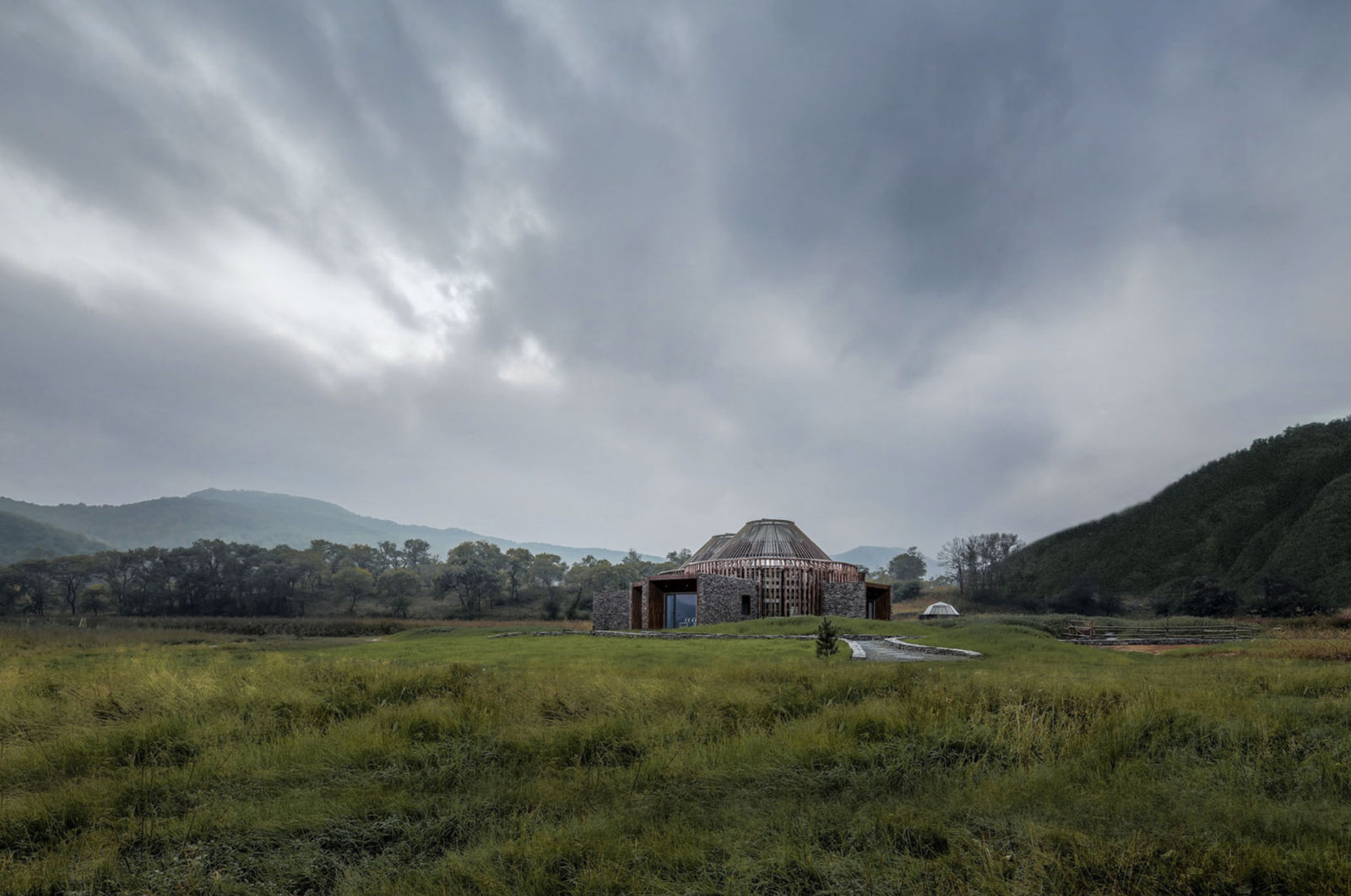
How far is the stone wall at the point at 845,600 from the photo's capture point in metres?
35.9

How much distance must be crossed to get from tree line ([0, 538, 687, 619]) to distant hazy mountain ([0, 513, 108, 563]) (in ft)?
237

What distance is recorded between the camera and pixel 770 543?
40469 mm

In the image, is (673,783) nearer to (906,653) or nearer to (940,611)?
(906,653)

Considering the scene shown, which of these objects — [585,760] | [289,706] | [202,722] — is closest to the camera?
[585,760]

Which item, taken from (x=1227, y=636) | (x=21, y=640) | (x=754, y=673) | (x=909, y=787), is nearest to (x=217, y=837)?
(x=909, y=787)

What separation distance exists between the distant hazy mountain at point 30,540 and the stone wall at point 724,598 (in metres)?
148

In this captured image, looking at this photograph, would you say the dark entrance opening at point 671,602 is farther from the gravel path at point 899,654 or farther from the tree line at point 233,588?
the tree line at point 233,588

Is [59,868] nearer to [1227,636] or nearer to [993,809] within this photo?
[993,809]

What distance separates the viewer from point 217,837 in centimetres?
510

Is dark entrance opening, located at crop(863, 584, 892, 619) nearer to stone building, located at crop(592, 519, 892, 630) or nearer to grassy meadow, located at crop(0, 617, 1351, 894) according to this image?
stone building, located at crop(592, 519, 892, 630)

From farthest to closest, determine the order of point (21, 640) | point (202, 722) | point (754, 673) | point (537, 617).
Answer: point (537, 617)
point (21, 640)
point (754, 673)
point (202, 722)

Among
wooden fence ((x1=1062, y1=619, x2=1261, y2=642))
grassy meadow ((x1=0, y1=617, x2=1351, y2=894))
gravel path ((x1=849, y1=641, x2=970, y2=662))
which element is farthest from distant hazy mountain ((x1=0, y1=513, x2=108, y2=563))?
wooden fence ((x1=1062, y1=619, x2=1261, y2=642))

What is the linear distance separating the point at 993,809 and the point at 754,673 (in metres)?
5.32

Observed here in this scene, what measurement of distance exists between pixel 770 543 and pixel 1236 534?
54.2 meters
